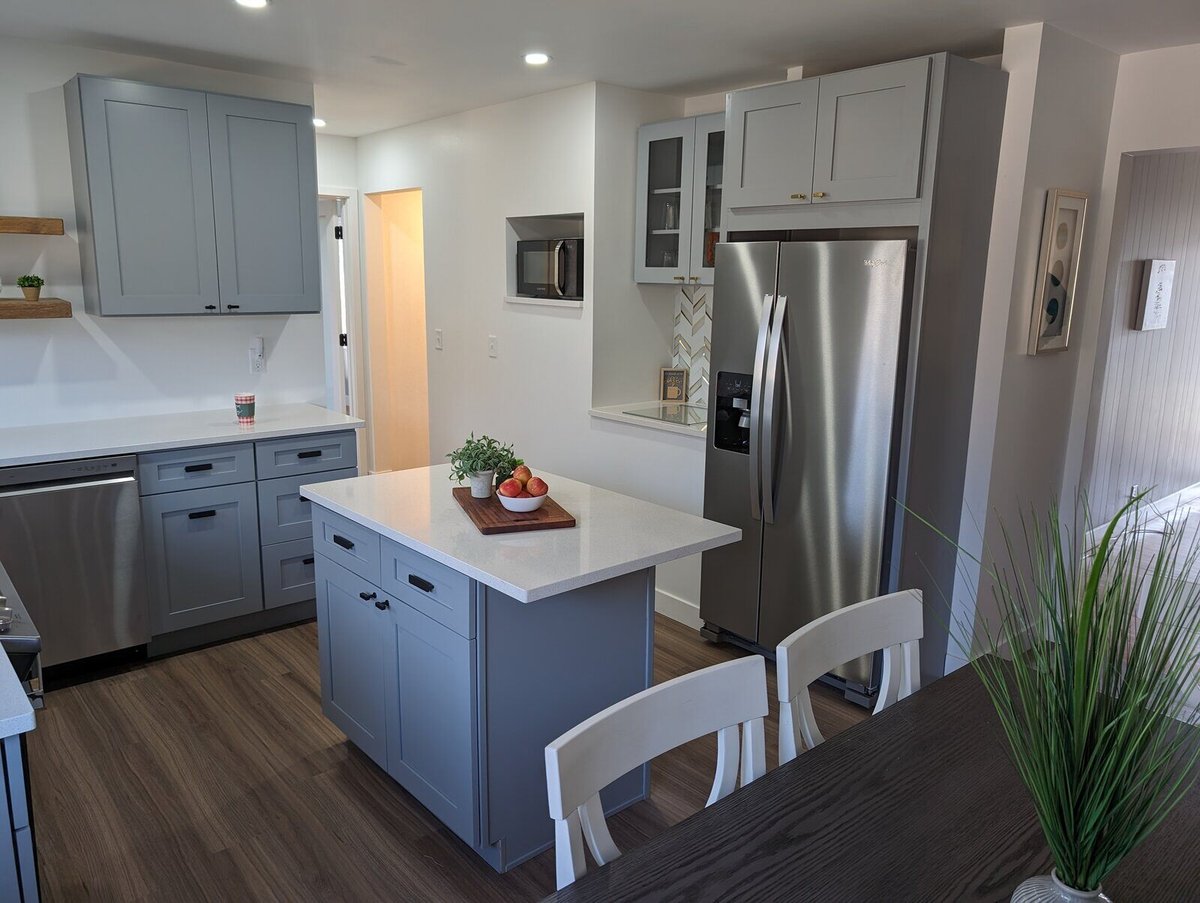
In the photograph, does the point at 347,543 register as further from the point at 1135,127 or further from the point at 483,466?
the point at 1135,127

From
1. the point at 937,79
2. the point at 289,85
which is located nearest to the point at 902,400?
the point at 937,79

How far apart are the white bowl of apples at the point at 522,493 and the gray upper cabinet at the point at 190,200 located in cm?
206

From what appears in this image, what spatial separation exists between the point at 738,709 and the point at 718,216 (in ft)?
9.51

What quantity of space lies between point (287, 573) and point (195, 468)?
2.12ft

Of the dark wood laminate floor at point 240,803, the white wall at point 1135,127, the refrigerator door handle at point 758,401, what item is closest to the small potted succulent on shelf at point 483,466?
the dark wood laminate floor at point 240,803

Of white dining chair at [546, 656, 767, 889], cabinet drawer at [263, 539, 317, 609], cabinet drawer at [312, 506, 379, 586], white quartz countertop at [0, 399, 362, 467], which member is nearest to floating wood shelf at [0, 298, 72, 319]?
white quartz countertop at [0, 399, 362, 467]

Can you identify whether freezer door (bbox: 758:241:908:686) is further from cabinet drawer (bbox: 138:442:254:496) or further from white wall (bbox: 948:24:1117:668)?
cabinet drawer (bbox: 138:442:254:496)

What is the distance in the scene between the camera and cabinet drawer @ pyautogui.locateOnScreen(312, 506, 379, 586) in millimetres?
2562

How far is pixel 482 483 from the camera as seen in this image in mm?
2670

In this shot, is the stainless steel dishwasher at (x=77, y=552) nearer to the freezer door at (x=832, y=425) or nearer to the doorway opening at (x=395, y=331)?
the freezer door at (x=832, y=425)

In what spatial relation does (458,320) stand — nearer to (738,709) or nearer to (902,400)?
(902,400)

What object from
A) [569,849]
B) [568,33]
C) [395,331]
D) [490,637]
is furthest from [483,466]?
[395,331]

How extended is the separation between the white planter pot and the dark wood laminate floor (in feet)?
3.15

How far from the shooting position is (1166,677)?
92 centimetres
